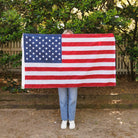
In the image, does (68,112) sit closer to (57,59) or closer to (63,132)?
(63,132)

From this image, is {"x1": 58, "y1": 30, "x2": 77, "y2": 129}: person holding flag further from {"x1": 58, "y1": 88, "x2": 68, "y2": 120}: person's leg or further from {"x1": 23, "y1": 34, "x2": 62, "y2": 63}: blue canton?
{"x1": 23, "y1": 34, "x2": 62, "y2": 63}: blue canton

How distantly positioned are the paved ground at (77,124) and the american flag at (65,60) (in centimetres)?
88

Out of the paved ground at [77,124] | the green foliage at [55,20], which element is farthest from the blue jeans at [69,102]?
the green foliage at [55,20]

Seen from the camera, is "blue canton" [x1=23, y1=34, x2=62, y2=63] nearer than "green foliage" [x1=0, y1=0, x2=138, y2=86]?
Yes

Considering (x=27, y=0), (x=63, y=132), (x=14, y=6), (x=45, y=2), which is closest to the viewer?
(x=63, y=132)

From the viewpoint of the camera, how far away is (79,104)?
222 inches

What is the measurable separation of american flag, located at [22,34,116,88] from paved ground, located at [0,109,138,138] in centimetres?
88

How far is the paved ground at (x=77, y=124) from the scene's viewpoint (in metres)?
3.76

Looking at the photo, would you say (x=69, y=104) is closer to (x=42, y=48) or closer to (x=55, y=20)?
(x=42, y=48)

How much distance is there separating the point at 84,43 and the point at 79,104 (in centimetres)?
215

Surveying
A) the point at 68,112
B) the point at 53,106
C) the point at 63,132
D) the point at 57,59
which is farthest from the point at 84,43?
the point at 53,106

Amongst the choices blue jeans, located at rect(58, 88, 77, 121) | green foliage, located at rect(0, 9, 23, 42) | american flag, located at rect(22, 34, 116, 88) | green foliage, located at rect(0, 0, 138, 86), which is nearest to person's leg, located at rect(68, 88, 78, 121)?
blue jeans, located at rect(58, 88, 77, 121)

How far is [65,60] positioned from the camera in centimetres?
411

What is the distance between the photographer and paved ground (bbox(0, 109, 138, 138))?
12.3ft
